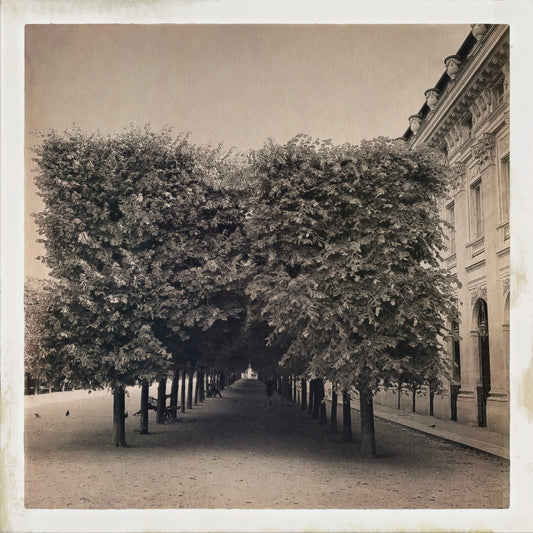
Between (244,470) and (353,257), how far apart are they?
5.73 meters

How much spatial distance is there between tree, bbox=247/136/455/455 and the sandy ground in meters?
2.04

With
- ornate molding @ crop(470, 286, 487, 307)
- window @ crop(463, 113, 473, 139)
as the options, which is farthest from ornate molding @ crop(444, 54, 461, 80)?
ornate molding @ crop(470, 286, 487, 307)

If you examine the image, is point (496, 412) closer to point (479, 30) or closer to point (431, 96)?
point (431, 96)

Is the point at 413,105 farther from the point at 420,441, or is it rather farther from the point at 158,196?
the point at 420,441

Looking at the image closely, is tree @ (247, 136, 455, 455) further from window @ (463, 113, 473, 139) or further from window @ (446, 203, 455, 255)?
window @ (446, 203, 455, 255)

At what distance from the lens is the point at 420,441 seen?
20516 mm

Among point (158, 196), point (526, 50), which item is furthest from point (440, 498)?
point (158, 196)

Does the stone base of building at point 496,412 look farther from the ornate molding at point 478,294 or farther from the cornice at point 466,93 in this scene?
the cornice at point 466,93

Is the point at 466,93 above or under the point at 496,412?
above

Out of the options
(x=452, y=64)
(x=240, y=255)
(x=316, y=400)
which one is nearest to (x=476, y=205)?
(x=452, y=64)

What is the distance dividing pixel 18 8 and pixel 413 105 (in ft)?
28.4

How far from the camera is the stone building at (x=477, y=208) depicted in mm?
18172

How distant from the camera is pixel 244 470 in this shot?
15508 mm

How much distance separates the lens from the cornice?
58.5 feet
